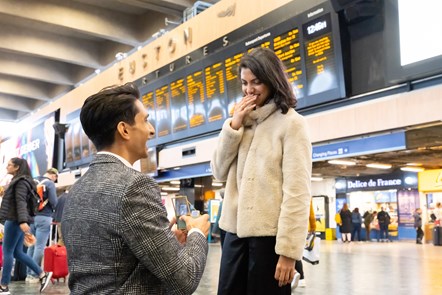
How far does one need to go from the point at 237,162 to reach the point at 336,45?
5458 mm

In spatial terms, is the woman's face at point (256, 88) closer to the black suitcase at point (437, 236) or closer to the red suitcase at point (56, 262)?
the red suitcase at point (56, 262)

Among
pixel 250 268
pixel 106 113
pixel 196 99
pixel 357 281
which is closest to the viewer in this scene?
pixel 106 113

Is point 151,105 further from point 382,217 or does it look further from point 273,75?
point 382,217

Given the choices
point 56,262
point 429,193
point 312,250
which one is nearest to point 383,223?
point 429,193

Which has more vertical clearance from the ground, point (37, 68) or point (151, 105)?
point (37, 68)

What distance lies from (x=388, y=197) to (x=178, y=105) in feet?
57.0

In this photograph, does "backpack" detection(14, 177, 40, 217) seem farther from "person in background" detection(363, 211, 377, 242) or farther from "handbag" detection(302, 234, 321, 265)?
"person in background" detection(363, 211, 377, 242)

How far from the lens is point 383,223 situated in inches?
910

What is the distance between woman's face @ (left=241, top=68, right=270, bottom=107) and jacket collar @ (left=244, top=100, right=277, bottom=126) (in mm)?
46

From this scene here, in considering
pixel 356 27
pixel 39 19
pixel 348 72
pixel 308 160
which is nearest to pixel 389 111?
pixel 348 72

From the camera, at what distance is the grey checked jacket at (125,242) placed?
139cm

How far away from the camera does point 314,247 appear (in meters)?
6.59

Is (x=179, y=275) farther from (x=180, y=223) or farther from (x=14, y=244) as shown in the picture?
(x=14, y=244)

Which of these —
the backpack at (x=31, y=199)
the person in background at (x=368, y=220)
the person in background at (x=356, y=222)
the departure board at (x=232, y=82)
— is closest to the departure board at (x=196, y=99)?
the departure board at (x=232, y=82)
